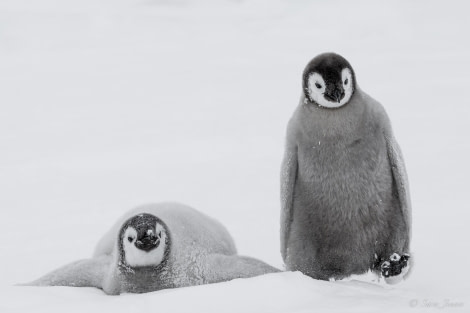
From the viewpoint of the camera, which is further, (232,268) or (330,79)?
(232,268)

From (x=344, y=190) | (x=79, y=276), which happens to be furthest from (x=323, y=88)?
(x=79, y=276)

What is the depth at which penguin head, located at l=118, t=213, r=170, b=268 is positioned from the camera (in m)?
3.35

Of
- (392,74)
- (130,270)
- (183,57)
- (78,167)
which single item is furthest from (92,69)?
(130,270)

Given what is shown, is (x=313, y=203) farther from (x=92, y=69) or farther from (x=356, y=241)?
(x=92, y=69)

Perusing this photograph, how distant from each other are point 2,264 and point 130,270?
49.4 inches

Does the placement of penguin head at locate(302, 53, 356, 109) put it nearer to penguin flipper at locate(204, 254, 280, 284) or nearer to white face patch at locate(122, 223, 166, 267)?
penguin flipper at locate(204, 254, 280, 284)

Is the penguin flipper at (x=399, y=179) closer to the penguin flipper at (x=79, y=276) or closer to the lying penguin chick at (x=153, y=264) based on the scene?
the lying penguin chick at (x=153, y=264)

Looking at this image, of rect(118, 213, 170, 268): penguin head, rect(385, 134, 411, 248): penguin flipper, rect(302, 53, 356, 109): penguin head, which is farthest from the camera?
rect(385, 134, 411, 248): penguin flipper

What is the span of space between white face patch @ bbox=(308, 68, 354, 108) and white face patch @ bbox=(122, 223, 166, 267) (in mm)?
934

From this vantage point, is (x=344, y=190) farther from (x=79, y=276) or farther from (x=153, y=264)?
(x=79, y=276)

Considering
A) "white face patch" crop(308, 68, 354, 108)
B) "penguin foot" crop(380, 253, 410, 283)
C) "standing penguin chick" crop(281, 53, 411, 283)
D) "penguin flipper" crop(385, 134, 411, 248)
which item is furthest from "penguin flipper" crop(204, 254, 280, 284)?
"white face patch" crop(308, 68, 354, 108)

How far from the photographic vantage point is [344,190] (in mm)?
3428

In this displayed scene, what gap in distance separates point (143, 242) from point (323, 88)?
106 centimetres

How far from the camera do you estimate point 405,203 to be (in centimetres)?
349
